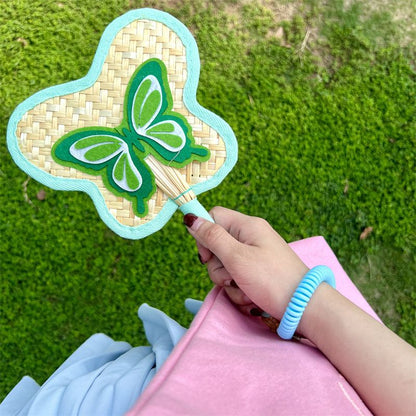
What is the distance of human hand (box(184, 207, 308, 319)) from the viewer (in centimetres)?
94

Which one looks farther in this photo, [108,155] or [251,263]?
[108,155]

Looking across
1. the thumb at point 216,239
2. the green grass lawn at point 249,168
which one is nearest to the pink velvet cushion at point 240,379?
the thumb at point 216,239

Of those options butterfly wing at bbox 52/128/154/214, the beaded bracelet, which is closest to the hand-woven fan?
butterfly wing at bbox 52/128/154/214

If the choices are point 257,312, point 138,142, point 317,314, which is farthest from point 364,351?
point 138,142

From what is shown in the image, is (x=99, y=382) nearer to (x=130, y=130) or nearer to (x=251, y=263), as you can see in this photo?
(x=251, y=263)

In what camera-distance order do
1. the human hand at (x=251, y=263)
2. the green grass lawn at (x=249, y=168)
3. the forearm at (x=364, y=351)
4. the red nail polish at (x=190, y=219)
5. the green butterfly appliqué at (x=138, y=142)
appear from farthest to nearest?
the green grass lawn at (x=249, y=168) < the green butterfly appliqué at (x=138, y=142) < the red nail polish at (x=190, y=219) < the human hand at (x=251, y=263) < the forearm at (x=364, y=351)

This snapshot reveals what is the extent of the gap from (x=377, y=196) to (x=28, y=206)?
1713mm

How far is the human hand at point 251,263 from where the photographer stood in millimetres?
940

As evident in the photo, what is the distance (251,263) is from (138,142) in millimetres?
498

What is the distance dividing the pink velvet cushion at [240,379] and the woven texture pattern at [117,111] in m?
0.46

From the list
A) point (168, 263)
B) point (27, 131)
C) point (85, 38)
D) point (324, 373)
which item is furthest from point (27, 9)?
point (324, 373)

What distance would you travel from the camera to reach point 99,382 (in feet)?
3.08

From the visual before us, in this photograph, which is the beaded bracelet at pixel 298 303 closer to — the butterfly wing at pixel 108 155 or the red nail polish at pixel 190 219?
the red nail polish at pixel 190 219

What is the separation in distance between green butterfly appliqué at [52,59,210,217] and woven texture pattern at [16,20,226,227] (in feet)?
0.07
